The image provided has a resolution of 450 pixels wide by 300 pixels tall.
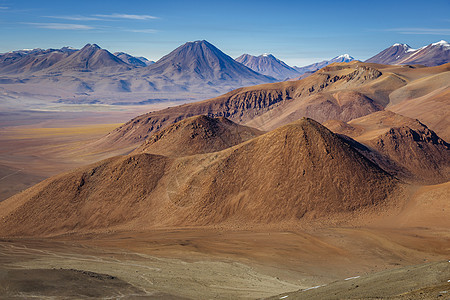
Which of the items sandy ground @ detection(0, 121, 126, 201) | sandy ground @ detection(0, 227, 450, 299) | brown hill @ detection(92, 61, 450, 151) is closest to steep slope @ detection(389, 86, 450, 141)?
brown hill @ detection(92, 61, 450, 151)

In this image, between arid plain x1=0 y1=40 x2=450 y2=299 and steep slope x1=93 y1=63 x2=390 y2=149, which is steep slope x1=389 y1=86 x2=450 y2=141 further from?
arid plain x1=0 y1=40 x2=450 y2=299

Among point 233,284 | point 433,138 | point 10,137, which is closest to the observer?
point 233,284

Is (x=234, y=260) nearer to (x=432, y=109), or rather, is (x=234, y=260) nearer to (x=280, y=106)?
(x=432, y=109)

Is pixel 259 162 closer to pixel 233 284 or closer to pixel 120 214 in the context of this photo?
pixel 120 214

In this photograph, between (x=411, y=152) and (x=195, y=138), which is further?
(x=195, y=138)

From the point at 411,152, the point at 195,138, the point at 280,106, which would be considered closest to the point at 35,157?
the point at 195,138

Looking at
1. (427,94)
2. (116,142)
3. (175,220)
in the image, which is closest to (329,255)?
(175,220)

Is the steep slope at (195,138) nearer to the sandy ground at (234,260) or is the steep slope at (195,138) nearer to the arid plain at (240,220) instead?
the arid plain at (240,220)

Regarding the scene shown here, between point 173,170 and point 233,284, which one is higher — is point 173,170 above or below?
above

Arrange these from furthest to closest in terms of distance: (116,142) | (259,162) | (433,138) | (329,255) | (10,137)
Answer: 1. (10,137)
2. (116,142)
3. (433,138)
4. (259,162)
5. (329,255)
